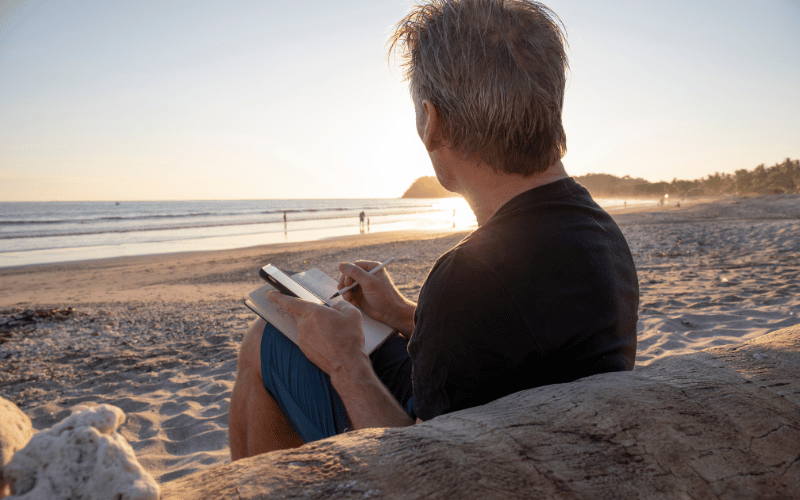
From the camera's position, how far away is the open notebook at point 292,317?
5.59 feet

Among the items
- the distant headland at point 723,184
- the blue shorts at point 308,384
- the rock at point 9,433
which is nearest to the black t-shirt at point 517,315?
the blue shorts at point 308,384

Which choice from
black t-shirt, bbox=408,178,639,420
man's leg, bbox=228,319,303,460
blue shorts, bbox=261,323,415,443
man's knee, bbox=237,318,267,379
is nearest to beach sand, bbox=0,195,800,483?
man's leg, bbox=228,319,303,460

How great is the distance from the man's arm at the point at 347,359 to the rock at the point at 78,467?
2.74 ft

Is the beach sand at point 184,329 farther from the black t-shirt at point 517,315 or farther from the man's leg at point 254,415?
the black t-shirt at point 517,315

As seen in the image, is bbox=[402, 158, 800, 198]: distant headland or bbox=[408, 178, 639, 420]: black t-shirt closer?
bbox=[408, 178, 639, 420]: black t-shirt

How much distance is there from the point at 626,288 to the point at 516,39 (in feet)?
2.95

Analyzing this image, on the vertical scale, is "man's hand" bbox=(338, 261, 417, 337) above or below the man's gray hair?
below

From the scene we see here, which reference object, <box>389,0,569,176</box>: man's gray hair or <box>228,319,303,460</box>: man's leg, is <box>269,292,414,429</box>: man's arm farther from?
<box>389,0,569,176</box>: man's gray hair

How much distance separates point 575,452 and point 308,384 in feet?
3.69

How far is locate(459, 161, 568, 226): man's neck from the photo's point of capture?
4.66ft

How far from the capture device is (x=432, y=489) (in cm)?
66

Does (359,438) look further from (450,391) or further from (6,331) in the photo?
(6,331)

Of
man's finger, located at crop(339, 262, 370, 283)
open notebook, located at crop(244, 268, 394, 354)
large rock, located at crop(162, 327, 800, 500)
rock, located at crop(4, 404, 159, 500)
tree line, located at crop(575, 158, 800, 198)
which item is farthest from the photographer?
tree line, located at crop(575, 158, 800, 198)

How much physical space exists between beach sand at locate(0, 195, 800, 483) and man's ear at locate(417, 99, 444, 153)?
2198mm
